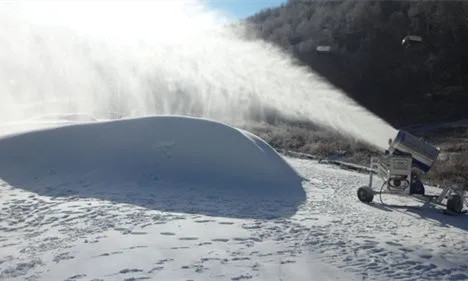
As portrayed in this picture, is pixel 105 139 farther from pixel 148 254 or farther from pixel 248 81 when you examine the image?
pixel 248 81

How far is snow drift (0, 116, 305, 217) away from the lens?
1152cm

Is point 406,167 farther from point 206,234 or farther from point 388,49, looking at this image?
point 388,49

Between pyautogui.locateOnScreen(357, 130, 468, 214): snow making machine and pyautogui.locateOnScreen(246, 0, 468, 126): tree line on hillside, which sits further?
pyautogui.locateOnScreen(246, 0, 468, 126): tree line on hillside

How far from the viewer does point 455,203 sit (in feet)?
35.9

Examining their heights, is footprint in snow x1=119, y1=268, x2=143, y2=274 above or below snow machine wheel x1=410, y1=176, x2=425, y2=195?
below

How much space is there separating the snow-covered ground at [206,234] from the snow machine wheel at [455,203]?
374mm

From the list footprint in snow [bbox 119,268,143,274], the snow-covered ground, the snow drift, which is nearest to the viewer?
footprint in snow [bbox 119,268,143,274]

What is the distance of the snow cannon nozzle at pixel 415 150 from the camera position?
11609 mm

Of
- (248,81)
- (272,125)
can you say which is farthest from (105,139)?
(272,125)

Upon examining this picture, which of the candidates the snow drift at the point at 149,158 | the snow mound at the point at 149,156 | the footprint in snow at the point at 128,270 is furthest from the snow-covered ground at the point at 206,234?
the snow mound at the point at 149,156

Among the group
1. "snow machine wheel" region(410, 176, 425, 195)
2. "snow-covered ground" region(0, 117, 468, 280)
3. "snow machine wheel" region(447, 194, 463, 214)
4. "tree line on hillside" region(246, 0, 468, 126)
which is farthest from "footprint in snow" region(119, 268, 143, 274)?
"tree line on hillside" region(246, 0, 468, 126)

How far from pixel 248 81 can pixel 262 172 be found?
15212 millimetres

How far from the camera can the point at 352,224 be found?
364 inches

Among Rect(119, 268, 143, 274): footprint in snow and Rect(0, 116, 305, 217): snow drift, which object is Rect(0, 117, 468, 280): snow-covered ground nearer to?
Rect(119, 268, 143, 274): footprint in snow
